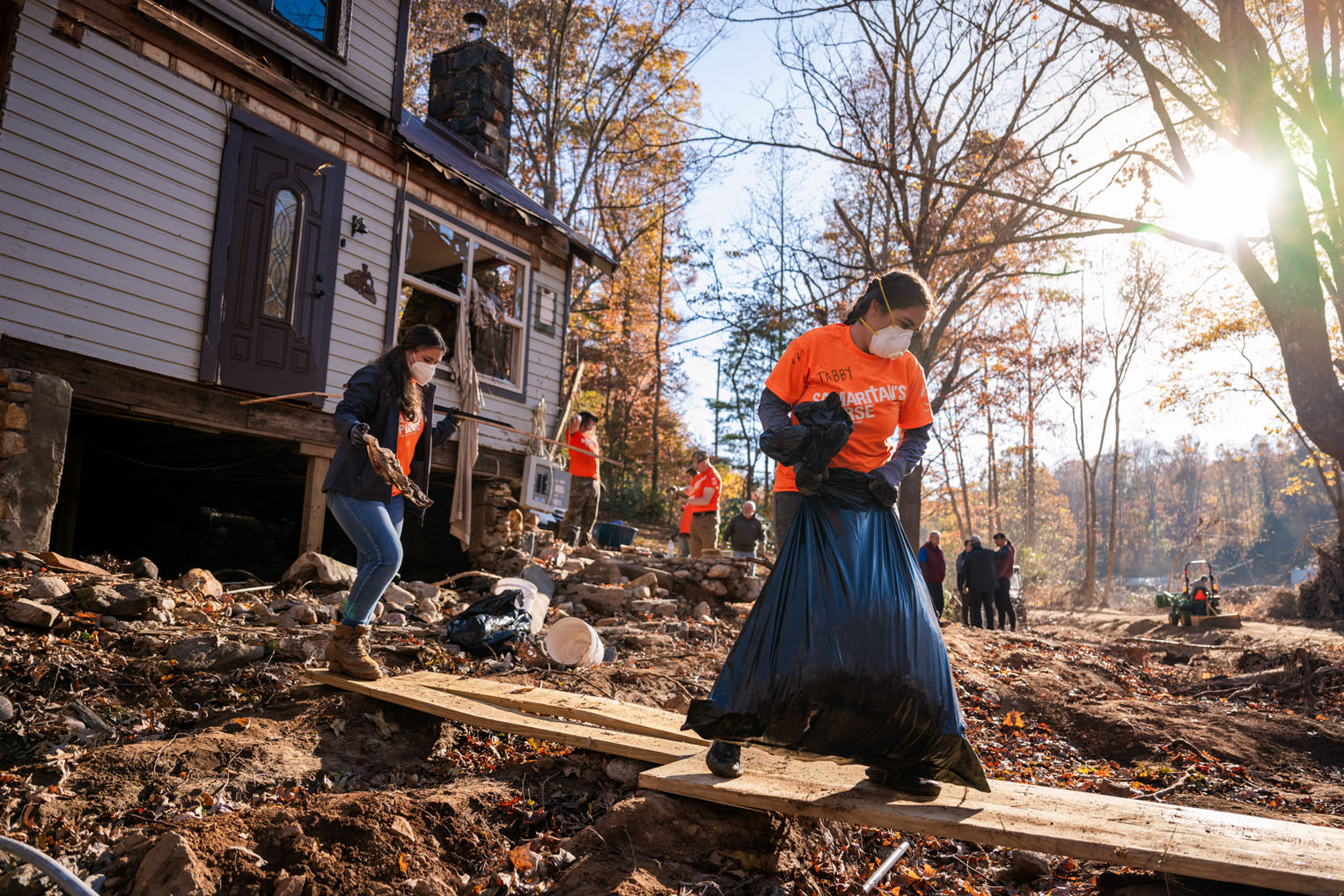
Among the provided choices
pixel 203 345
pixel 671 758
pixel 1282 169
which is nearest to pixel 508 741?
pixel 671 758

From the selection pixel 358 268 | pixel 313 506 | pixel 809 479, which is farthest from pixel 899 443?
pixel 358 268

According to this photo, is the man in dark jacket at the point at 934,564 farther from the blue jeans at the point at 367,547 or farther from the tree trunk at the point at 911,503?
the blue jeans at the point at 367,547

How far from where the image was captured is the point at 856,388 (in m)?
3.17

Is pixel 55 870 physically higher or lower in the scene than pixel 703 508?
lower

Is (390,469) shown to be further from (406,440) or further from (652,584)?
(652,584)

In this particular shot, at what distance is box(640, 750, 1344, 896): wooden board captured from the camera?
2.21 meters

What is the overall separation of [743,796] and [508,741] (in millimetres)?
1823

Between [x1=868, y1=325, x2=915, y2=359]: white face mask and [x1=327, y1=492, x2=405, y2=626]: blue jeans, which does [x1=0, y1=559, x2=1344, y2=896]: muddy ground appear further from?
[x1=868, y1=325, x2=915, y2=359]: white face mask

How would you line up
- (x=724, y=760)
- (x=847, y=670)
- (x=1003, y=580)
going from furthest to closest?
(x=1003, y=580), (x=724, y=760), (x=847, y=670)

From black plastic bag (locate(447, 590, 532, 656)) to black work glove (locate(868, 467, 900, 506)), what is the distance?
355 cm

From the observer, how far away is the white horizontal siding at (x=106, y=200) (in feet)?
20.9

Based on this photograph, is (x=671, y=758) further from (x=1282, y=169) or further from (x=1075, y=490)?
(x=1075, y=490)

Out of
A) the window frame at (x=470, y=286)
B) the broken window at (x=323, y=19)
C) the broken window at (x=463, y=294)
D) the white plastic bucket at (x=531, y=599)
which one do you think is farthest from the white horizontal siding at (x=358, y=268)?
the white plastic bucket at (x=531, y=599)

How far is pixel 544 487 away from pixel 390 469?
23.1 ft
